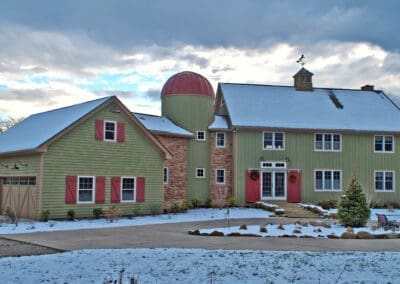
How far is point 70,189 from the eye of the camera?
22.9 metres

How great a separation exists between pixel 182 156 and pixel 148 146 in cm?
515

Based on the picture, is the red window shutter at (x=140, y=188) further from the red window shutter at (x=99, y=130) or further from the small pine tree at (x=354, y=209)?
the small pine tree at (x=354, y=209)

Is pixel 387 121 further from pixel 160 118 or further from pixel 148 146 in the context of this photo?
pixel 148 146

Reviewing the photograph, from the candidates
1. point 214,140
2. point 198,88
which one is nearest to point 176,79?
point 198,88

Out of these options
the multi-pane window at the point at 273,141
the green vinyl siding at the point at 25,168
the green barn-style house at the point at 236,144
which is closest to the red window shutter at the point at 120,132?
the green barn-style house at the point at 236,144

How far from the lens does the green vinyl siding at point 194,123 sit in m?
32.2

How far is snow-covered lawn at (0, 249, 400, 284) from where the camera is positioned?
30.9ft

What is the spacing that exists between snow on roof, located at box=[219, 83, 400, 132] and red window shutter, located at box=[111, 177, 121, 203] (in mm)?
10044

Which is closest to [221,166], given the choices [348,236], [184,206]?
[184,206]

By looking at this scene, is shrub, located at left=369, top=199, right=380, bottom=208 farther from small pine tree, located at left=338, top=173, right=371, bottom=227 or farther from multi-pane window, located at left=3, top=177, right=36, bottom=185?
multi-pane window, located at left=3, top=177, right=36, bottom=185

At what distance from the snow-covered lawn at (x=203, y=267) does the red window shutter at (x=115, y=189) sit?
39.3 ft

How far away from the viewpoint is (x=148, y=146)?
86.0 feet

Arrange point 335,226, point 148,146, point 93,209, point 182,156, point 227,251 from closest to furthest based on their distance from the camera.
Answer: point 227,251 < point 335,226 < point 93,209 < point 148,146 < point 182,156

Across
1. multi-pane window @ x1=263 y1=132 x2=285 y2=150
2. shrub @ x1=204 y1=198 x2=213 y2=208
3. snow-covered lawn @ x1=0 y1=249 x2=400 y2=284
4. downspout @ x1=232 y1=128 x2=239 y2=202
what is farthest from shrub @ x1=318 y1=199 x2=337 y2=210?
snow-covered lawn @ x1=0 y1=249 x2=400 y2=284
